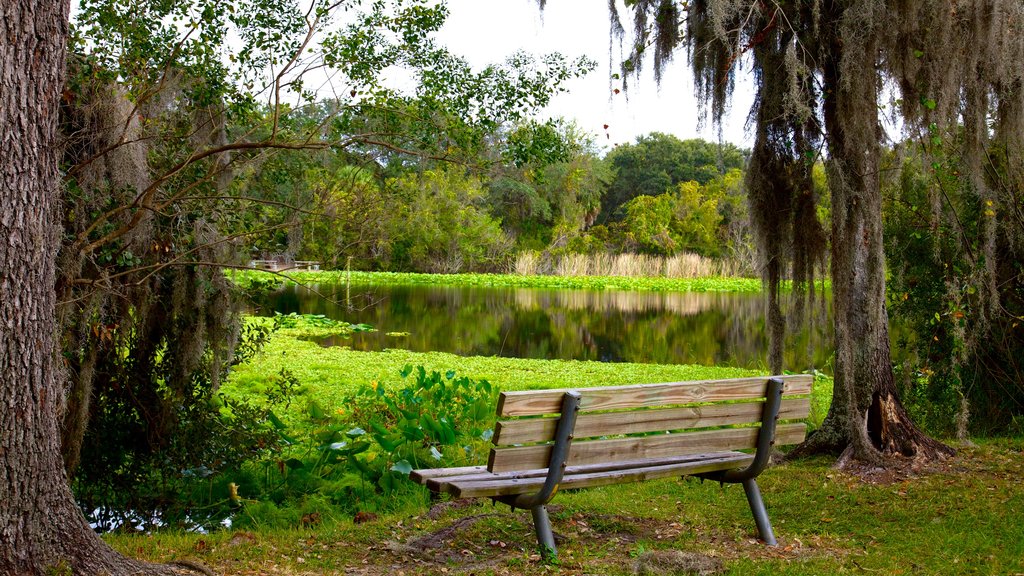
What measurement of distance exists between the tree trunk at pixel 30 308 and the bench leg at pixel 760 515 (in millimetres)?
2582

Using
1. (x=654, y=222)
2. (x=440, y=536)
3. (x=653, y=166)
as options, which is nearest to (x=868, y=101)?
(x=440, y=536)

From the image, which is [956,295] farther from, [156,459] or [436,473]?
[156,459]

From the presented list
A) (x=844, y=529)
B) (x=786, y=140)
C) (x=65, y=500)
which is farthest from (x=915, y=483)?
(x=65, y=500)

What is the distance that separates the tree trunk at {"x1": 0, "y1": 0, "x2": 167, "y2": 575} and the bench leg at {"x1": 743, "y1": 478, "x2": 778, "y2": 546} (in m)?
2.58

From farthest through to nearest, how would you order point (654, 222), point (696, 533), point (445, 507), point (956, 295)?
1. point (654, 222)
2. point (956, 295)
3. point (445, 507)
4. point (696, 533)

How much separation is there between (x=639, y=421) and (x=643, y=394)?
124 mm

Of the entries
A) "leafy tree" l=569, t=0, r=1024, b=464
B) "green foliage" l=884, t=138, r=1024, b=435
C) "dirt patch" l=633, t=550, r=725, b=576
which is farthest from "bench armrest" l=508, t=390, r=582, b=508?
"green foliage" l=884, t=138, r=1024, b=435

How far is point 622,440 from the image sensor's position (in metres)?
3.44

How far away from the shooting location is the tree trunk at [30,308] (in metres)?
2.62

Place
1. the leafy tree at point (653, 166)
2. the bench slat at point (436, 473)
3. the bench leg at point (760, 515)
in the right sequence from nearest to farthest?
the bench slat at point (436, 473) → the bench leg at point (760, 515) → the leafy tree at point (653, 166)

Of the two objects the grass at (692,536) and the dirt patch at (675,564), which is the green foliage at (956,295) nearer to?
the grass at (692,536)

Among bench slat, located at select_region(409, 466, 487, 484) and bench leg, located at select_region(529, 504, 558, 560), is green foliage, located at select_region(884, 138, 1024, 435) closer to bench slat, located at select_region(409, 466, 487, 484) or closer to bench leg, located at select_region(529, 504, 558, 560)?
bench leg, located at select_region(529, 504, 558, 560)

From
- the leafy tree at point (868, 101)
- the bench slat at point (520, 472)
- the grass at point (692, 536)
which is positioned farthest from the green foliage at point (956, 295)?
the bench slat at point (520, 472)

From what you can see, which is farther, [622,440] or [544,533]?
[622,440]
